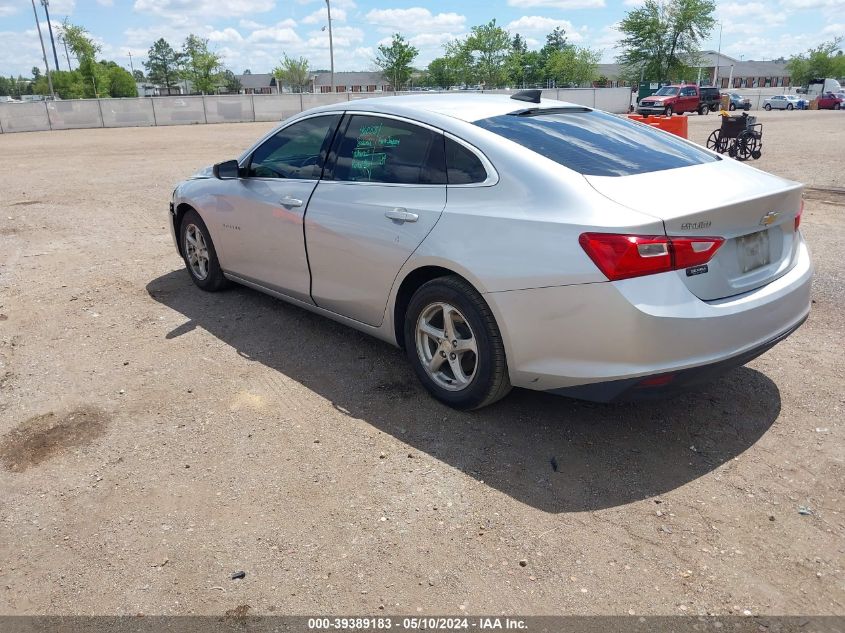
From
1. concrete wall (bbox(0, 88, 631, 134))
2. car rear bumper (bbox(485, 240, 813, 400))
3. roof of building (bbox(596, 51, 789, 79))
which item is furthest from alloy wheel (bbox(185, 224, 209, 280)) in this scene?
roof of building (bbox(596, 51, 789, 79))

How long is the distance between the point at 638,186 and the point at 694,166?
2.01 ft

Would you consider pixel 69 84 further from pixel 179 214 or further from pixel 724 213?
pixel 724 213

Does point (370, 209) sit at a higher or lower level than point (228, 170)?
lower

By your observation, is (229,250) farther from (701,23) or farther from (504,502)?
(701,23)

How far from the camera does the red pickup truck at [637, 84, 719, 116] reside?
3817cm

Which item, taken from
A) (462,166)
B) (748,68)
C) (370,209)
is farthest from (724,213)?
(748,68)

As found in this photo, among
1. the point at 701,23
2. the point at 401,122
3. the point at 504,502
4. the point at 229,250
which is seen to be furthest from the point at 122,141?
the point at 701,23

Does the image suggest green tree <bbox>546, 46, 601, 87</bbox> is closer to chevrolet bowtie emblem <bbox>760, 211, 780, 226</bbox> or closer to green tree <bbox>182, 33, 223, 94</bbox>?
green tree <bbox>182, 33, 223, 94</bbox>

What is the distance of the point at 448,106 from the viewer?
407 centimetres

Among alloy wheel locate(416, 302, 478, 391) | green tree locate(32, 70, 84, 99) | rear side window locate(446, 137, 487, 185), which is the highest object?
green tree locate(32, 70, 84, 99)

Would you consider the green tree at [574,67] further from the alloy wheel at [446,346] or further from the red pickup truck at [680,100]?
the alloy wheel at [446,346]

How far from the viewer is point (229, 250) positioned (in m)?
5.41

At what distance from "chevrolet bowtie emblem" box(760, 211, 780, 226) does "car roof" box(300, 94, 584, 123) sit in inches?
60.0

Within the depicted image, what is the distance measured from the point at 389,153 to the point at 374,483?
1995 millimetres
